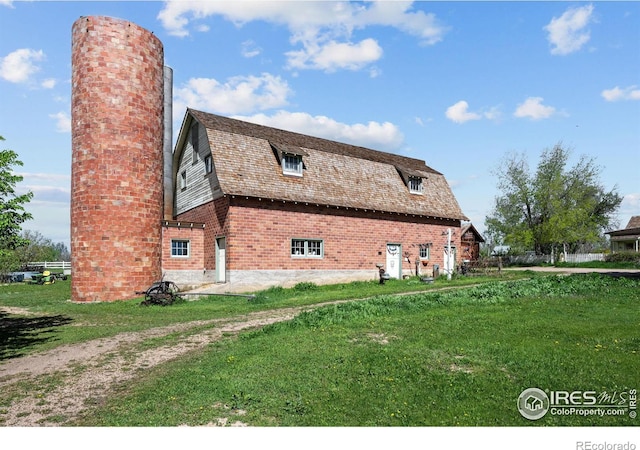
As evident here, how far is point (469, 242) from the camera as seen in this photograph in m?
43.6

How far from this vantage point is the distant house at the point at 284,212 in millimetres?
20266

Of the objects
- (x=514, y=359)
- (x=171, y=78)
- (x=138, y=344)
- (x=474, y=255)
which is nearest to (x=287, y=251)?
(x=138, y=344)

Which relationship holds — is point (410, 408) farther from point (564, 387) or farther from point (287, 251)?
point (287, 251)

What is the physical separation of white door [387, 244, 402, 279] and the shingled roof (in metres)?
2.26

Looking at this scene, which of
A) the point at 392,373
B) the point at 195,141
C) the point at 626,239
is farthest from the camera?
the point at 626,239

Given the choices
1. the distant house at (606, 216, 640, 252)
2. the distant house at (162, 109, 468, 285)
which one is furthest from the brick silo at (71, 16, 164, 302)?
the distant house at (606, 216, 640, 252)

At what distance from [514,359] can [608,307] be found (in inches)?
260

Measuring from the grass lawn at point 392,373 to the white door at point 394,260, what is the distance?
1491cm

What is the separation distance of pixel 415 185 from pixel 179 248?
52.0 ft

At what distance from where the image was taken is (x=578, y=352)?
280 inches

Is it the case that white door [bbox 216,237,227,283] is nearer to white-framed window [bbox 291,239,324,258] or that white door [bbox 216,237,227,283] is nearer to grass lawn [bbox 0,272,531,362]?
grass lawn [bbox 0,272,531,362]

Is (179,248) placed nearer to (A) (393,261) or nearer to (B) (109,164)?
(B) (109,164)

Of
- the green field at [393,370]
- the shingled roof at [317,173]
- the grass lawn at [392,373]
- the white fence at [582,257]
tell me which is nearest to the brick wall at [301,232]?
the shingled roof at [317,173]

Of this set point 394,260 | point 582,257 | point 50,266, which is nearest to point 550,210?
point 582,257
